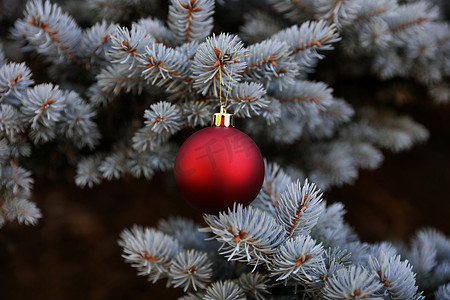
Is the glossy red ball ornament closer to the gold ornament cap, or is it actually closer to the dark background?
the gold ornament cap

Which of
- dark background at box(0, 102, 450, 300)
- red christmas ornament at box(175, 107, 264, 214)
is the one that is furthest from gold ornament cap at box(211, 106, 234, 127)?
dark background at box(0, 102, 450, 300)

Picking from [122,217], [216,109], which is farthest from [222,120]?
[122,217]

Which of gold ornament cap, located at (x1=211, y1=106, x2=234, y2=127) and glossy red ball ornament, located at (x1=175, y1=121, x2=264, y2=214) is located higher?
gold ornament cap, located at (x1=211, y1=106, x2=234, y2=127)

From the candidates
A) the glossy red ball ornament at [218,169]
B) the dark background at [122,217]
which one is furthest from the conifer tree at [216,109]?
the dark background at [122,217]

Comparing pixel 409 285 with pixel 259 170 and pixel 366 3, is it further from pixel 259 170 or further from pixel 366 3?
pixel 366 3

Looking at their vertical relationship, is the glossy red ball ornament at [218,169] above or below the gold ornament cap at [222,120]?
below

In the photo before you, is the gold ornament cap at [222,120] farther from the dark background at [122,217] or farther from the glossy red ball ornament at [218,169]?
the dark background at [122,217]

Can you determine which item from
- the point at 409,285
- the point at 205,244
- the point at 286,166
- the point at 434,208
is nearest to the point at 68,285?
the point at 205,244
